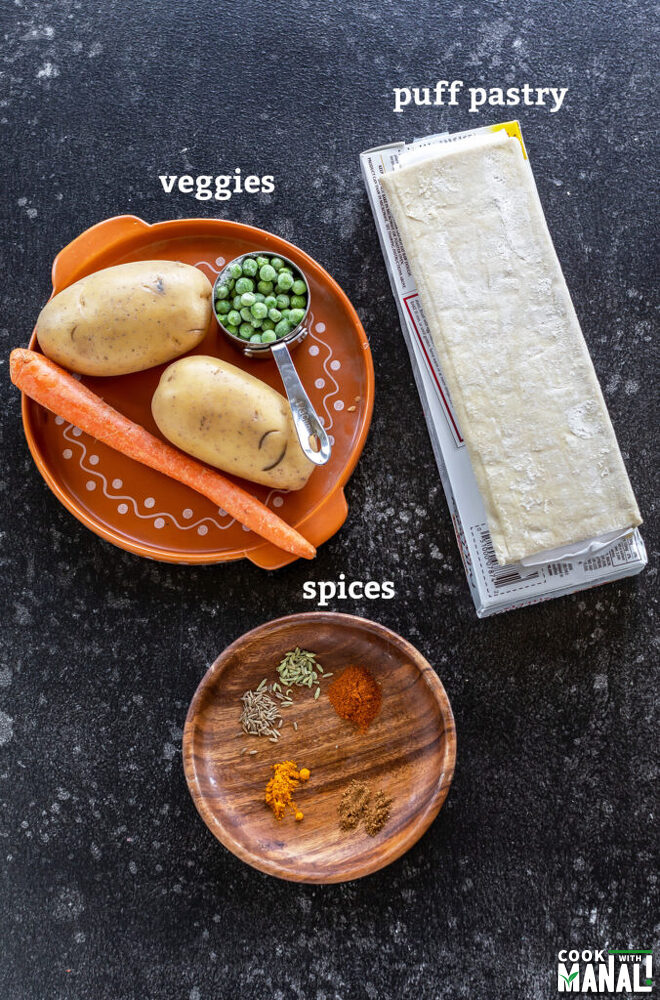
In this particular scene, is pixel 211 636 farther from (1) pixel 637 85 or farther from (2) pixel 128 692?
(1) pixel 637 85

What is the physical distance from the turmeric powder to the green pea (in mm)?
980

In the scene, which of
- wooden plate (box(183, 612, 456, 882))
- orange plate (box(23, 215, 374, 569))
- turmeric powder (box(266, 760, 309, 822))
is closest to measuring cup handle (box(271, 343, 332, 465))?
orange plate (box(23, 215, 374, 569))

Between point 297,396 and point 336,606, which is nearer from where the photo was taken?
point 297,396

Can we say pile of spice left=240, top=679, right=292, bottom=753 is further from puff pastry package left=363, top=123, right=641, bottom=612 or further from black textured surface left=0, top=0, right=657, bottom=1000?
puff pastry package left=363, top=123, right=641, bottom=612

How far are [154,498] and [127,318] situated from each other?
1.22 ft

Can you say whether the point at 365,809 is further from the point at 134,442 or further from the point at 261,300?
the point at 261,300

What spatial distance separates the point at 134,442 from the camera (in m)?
1.51

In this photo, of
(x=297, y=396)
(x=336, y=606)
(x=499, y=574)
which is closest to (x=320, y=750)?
(x=336, y=606)

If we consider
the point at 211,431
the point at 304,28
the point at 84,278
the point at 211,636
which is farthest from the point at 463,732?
the point at 304,28

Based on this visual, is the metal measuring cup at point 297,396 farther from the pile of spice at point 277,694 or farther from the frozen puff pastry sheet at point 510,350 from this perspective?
the pile of spice at point 277,694

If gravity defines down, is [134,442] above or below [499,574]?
above

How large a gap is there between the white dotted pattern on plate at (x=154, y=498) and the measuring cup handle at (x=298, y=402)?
0.11 metres
